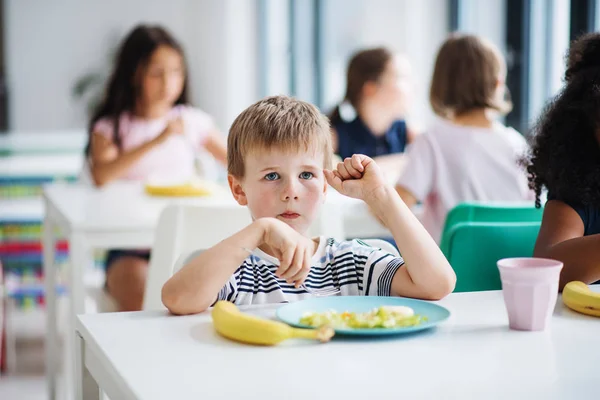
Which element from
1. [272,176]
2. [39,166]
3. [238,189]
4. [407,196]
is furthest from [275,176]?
[39,166]

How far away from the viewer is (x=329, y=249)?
1.47 metres

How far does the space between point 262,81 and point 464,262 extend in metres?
5.67

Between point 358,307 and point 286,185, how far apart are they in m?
0.30

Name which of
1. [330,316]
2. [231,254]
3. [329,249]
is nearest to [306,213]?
[329,249]

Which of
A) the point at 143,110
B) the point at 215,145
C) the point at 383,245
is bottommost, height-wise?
the point at 383,245

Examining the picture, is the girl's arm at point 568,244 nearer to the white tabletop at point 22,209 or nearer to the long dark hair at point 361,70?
the long dark hair at point 361,70

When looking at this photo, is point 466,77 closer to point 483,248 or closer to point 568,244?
point 483,248

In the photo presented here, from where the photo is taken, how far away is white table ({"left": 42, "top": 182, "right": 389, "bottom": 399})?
2.29m

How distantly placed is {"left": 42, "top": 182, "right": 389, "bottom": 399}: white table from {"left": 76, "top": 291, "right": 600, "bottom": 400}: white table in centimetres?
98

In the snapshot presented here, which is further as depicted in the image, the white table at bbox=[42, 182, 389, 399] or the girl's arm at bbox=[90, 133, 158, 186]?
the girl's arm at bbox=[90, 133, 158, 186]

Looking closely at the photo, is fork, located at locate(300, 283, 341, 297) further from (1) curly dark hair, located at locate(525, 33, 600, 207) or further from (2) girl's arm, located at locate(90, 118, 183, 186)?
(2) girl's arm, located at locate(90, 118, 183, 186)

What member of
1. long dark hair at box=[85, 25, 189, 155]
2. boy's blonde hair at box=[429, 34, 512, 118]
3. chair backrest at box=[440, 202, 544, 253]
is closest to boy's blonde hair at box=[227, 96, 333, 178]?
chair backrest at box=[440, 202, 544, 253]

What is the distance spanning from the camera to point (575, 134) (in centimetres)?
171

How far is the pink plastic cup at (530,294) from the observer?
1091 mm
